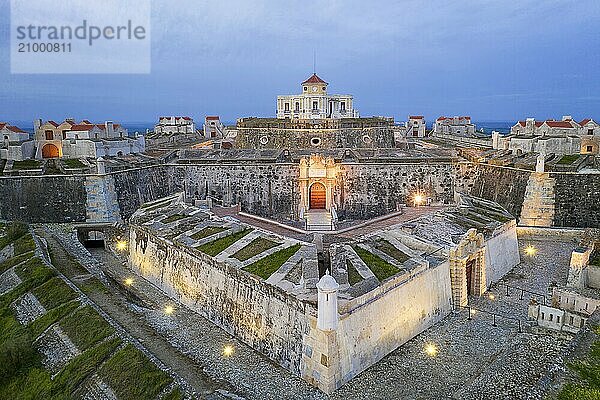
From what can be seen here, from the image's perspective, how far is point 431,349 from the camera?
15242mm

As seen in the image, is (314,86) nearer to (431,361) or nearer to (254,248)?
(254,248)

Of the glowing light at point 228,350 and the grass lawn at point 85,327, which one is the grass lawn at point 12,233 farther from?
the glowing light at point 228,350

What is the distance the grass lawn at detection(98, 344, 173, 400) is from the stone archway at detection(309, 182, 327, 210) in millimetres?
18350

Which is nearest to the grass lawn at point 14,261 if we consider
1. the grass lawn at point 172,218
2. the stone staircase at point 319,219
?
the grass lawn at point 172,218

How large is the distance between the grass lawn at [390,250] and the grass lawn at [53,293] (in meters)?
11.8

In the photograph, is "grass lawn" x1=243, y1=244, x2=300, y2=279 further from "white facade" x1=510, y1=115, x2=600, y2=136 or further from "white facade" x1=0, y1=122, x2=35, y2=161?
"white facade" x1=510, y1=115, x2=600, y2=136

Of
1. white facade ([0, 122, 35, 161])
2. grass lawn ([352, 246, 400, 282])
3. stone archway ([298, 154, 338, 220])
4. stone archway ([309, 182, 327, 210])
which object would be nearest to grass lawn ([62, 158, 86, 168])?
white facade ([0, 122, 35, 161])

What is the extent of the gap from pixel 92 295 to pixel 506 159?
25471mm

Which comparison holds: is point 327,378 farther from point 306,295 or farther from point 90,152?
point 90,152

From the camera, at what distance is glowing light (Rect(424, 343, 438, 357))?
14930 mm

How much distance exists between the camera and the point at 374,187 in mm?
31891

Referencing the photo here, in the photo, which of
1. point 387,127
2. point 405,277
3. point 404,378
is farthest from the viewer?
point 387,127

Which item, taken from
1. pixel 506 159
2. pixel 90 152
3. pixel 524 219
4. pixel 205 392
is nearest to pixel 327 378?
pixel 205 392

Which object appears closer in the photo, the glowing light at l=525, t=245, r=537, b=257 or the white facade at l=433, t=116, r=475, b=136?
the glowing light at l=525, t=245, r=537, b=257
